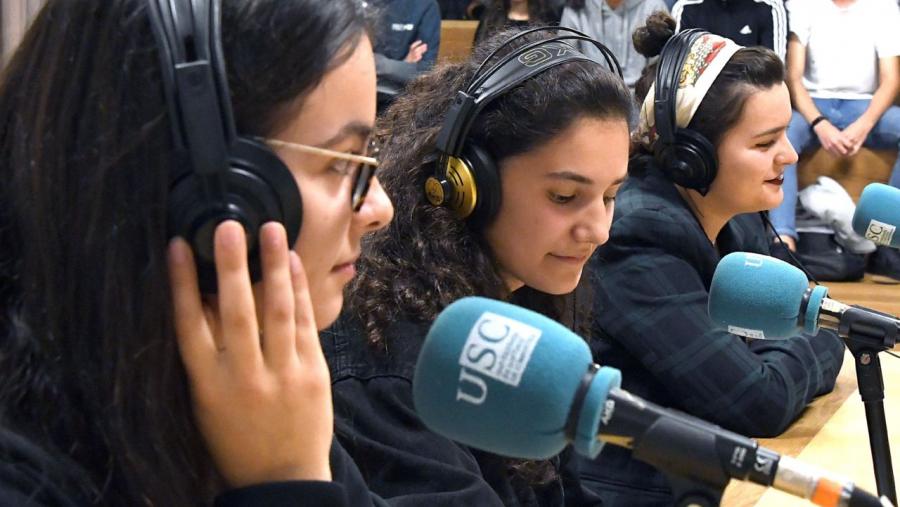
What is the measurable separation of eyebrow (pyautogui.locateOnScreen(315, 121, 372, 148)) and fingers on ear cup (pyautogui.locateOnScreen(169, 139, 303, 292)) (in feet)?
0.21

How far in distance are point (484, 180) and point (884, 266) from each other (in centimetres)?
339

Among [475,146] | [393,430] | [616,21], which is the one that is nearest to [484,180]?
[475,146]

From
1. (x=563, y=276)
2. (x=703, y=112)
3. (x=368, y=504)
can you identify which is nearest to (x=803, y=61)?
(x=703, y=112)

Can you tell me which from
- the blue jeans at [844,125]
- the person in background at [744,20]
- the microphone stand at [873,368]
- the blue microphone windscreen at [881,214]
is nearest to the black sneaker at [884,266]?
the blue jeans at [844,125]

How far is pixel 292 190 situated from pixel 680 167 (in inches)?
54.2

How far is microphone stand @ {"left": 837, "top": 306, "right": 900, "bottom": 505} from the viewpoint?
4.04 ft

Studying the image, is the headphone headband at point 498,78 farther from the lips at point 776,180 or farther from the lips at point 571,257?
the lips at point 776,180

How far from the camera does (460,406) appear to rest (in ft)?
2.55

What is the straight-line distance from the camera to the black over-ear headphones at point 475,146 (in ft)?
5.02

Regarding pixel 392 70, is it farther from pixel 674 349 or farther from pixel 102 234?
pixel 102 234

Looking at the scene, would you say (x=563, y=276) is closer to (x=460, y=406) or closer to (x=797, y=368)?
(x=797, y=368)

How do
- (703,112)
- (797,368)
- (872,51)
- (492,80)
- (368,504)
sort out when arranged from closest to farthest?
(368,504), (492,80), (797,368), (703,112), (872,51)

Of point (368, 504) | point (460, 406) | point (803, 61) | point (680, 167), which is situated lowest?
point (803, 61)

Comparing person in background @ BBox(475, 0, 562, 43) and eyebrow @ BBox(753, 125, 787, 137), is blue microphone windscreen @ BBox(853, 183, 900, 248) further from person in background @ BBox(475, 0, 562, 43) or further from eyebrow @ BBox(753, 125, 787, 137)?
person in background @ BBox(475, 0, 562, 43)
